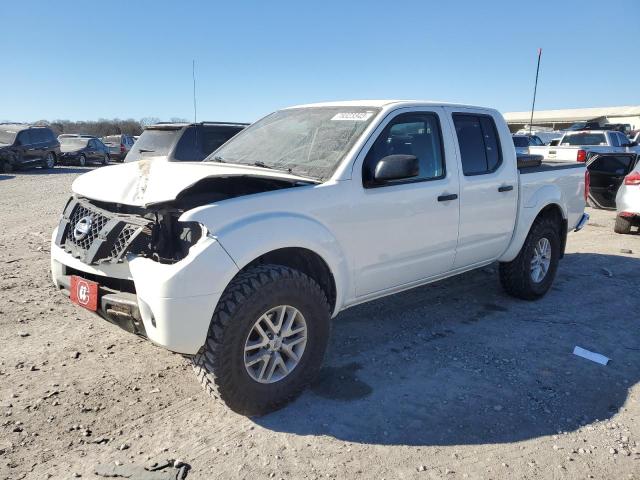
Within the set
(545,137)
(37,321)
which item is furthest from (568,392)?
(545,137)

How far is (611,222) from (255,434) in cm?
942

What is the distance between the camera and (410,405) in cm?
331

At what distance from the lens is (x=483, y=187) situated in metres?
4.49

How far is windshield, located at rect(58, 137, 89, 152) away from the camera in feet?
75.4

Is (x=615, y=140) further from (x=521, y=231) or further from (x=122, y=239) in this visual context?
(x=122, y=239)

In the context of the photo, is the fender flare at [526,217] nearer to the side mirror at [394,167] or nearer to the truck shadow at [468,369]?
the truck shadow at [468,369]

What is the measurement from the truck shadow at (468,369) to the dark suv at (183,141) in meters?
4.13

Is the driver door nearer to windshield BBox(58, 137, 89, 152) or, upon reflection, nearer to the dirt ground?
the dirt ground

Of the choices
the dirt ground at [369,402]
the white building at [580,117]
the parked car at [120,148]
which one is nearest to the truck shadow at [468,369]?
the dirt ground at [369,402]

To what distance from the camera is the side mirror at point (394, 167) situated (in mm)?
3459

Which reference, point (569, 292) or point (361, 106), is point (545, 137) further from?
point (361, 106)

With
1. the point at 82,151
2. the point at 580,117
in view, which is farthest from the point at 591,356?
the point at 580,117

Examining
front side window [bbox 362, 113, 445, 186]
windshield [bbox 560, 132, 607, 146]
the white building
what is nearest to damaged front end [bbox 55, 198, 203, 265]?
front side window [bbox 362, 113, 445, 186]

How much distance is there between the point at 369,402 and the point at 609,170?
9412 mm
